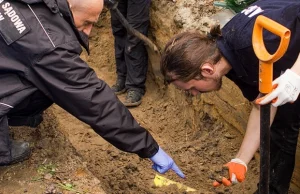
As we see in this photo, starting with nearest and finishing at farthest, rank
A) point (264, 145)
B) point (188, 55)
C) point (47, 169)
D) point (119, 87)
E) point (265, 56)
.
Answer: point (265, 56)
point (264, 145)
point (188, 55)
point (47, 169)
point (119, 87)

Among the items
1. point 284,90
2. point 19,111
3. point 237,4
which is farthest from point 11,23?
point 237,4

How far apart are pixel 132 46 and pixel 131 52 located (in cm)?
7

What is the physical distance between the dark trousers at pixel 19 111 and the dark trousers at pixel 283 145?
1349mm

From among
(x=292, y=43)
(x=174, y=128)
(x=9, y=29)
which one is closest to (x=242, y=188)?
(x=174, y=128)

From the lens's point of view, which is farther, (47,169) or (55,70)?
→ (47,169)

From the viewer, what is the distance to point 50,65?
2277 millimetres

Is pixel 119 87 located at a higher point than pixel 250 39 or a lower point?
lower

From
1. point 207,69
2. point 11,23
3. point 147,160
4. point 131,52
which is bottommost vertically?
point 147,160

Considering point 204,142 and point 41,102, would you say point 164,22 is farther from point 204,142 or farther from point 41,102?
point 41,102

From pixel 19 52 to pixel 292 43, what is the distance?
4.35ft

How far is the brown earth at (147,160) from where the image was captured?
2.79 meters

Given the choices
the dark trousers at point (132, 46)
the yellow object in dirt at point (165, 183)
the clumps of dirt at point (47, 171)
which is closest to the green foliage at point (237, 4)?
the dark trousers at point (132, 46)

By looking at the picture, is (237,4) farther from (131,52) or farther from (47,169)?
(47,169)

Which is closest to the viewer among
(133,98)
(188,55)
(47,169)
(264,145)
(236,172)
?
(264,145)
